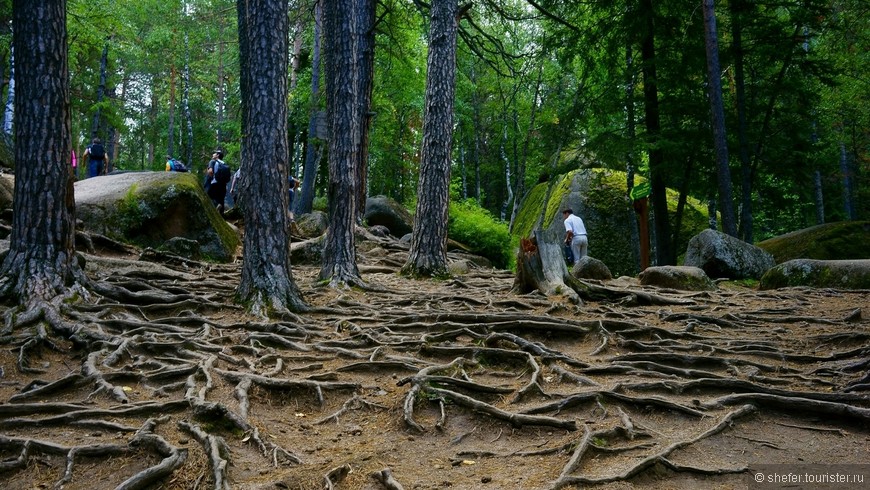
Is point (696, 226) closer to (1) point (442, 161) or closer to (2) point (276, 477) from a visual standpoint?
(1) point (442, 161)

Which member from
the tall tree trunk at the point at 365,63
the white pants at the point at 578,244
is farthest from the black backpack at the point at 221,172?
the white pants at the point at 578,244

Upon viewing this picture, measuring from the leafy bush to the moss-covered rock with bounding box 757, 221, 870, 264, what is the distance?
704 centimetres

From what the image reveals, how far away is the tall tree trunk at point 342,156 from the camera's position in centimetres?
952

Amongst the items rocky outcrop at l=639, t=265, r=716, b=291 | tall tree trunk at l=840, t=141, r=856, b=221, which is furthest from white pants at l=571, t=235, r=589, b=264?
tall tree trunk at l=840, t=141, r=856, b=221

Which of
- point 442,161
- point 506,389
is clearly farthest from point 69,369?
point 442,161

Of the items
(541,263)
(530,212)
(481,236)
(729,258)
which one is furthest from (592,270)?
(530,212)

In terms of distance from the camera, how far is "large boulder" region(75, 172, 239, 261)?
493 inches

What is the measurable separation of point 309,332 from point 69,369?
2248 mm

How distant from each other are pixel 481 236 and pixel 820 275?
9173 millimetres

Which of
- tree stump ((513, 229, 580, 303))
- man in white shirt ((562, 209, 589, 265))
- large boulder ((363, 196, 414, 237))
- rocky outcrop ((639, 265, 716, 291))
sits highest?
large boulder ((363, 196, 414, 237))

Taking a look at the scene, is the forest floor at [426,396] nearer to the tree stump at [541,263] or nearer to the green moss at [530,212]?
the tree stump at [541,263]

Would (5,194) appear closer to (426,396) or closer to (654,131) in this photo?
(426,396)

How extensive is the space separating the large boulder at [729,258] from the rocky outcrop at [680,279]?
2264mm

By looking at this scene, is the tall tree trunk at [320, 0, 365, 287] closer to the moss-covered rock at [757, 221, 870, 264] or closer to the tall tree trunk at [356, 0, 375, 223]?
the tall tree trunk at [356, 0, 375, 223]
